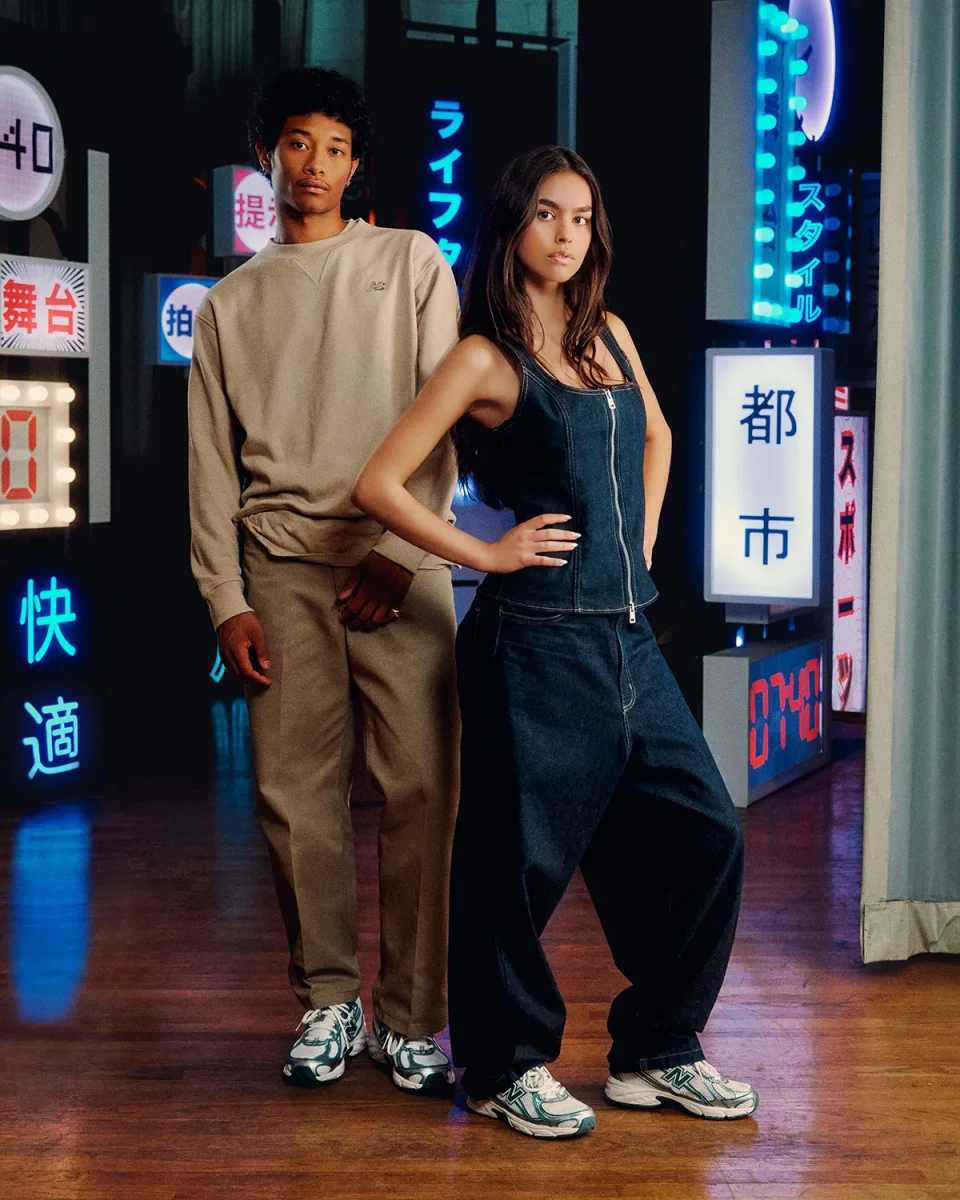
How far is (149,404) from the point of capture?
23.3 ft

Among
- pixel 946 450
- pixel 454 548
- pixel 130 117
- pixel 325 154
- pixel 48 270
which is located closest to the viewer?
pixel 454 548

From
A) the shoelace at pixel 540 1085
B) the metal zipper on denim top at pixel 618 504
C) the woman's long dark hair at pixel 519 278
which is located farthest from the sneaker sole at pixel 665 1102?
the woman's long dark hair at pixel 519 278

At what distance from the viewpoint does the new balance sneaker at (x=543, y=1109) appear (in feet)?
7.38

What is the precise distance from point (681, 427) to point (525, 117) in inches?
73.3

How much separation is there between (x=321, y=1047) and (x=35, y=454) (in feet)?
8.66

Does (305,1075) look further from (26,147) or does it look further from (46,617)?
(26,147)

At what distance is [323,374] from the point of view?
235 cm

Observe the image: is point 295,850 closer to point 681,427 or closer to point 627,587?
point 627,587

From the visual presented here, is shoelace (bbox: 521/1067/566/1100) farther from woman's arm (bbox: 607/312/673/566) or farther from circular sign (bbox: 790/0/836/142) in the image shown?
circular sign (bbox: 790/0/836/142)

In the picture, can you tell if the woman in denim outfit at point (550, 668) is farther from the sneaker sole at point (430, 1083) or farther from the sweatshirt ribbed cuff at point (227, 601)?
the sweatshirt ribbed cuff at point (227, 601)

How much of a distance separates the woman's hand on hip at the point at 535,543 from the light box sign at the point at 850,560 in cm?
321

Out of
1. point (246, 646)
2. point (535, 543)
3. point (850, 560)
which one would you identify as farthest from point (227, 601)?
point (850, 560)

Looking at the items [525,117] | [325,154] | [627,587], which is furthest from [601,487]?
[525,117]

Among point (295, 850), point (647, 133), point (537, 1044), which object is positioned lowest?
point (537, 1044)
